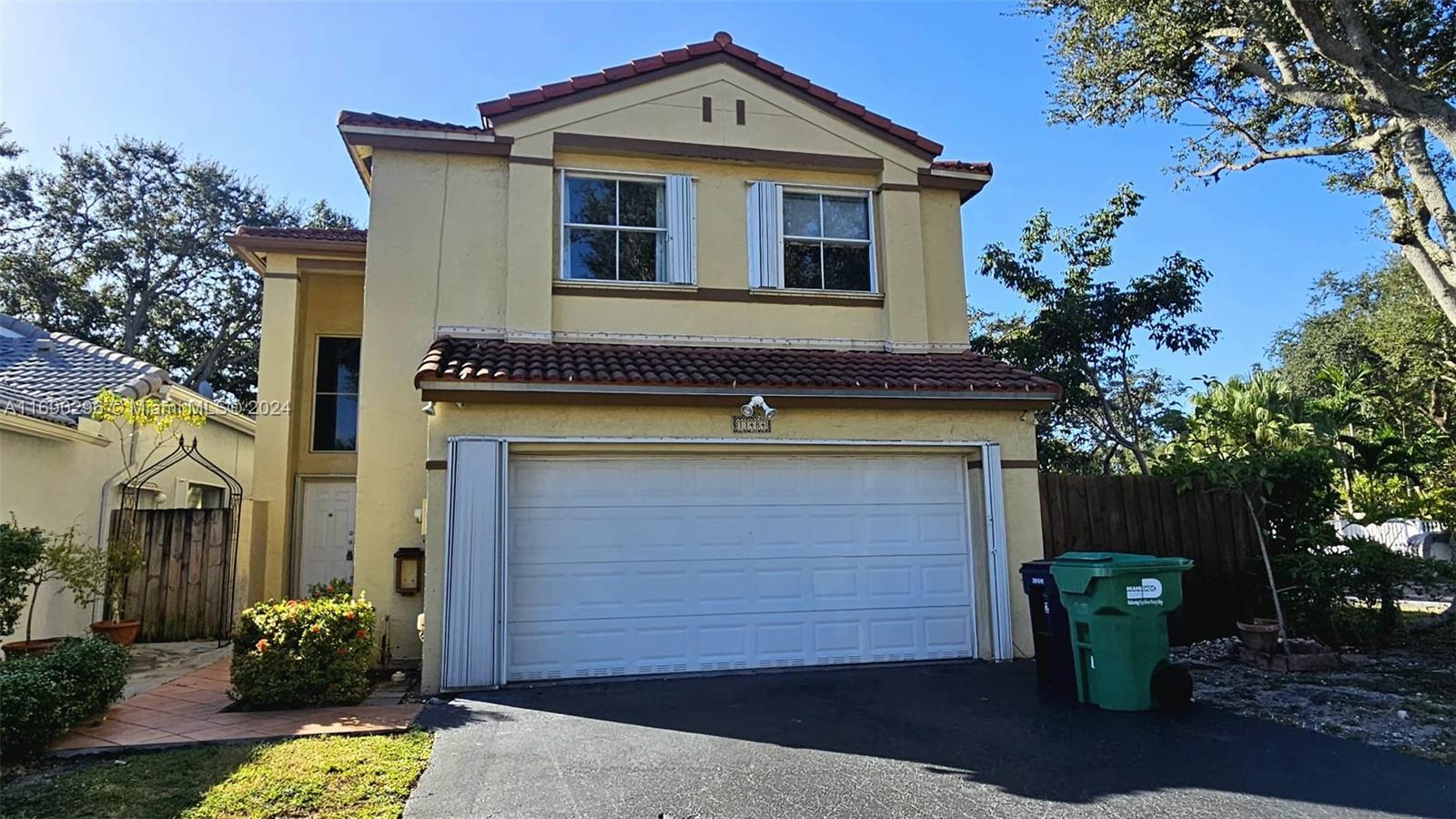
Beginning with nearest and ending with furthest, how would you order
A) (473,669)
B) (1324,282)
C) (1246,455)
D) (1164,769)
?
(1164,769), (473,669), (1246,455), (1324,282)

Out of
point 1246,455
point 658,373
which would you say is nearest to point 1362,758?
point 1246,455

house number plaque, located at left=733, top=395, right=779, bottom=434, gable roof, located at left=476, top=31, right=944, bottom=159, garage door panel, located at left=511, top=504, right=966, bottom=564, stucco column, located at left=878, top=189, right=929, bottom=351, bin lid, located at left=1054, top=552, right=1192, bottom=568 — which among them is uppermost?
gable roof, located at left=476, top=31, right=944, bottom=159

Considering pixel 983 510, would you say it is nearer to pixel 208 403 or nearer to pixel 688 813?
pixel 688 813

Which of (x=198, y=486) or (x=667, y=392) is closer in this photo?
(x=667, y=392)

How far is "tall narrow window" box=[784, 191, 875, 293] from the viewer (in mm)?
10758

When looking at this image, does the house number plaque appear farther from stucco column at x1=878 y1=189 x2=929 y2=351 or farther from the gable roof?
the gable roof

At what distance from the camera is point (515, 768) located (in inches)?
218

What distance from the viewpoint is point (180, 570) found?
11.4 m

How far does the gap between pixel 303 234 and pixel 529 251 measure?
4.12 metres

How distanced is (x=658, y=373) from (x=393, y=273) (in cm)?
351

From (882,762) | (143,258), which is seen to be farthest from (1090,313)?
(143,258)

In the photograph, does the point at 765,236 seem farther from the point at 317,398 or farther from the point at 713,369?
the point at 317,398

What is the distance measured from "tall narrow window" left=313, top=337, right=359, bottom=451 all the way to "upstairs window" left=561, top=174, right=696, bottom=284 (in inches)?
179

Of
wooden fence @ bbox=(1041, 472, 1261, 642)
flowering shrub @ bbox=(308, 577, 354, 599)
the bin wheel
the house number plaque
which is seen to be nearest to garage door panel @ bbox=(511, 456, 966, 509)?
the house number plaque
